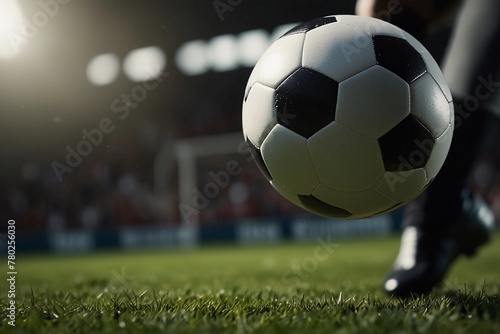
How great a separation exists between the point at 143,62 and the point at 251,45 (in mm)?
2738

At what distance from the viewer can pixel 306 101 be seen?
141 cm

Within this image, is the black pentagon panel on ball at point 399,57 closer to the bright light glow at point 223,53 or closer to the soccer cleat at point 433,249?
the soccer cleat at point 433,249

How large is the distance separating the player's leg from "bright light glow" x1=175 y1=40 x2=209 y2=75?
37.5ft

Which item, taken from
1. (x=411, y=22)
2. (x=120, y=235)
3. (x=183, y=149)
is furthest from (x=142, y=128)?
(x=411, y=22)

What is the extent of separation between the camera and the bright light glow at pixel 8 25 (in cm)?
214

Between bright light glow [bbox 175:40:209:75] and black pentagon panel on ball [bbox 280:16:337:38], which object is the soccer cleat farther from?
bright light glow [bbox 175:40:209:75]

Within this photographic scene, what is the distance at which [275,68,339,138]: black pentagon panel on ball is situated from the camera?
138 centimetres

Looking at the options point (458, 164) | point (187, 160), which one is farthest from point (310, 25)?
point (187, 160)

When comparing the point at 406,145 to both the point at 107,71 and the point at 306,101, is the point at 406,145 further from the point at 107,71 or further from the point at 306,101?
the point at 107,71

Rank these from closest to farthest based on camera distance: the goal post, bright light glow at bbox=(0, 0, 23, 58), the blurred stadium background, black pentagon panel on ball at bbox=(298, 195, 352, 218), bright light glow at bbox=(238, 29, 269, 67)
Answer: black pentagon panel on ball at bbox=(298, 195, 352, 218)
bright light glow at bbox=(0, 0, 23, 58)
the blurred stadium background
the goal post
bright light glow at bbox=(238, 29, 269, 67)

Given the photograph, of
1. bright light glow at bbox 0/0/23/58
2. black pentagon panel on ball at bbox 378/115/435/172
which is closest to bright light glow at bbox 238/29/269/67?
bright light glow at bbox 0/0/23/58

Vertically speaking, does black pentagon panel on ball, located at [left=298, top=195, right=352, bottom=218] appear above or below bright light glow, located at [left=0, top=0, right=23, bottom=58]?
below

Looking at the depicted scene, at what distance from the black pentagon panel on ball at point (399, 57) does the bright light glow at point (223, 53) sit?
11.6m

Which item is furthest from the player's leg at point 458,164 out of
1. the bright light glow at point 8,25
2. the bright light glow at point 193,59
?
the bright light glow at point 193,59
